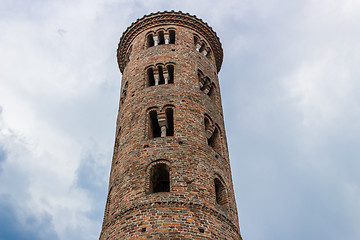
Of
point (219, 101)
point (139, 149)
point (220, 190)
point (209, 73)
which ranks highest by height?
point (209, 73)

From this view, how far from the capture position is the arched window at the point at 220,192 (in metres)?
15.1

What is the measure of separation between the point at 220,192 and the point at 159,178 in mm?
2533

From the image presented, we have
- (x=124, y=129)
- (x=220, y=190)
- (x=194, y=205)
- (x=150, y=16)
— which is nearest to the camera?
(x=194, y=205)

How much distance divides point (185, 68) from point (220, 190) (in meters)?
7.04

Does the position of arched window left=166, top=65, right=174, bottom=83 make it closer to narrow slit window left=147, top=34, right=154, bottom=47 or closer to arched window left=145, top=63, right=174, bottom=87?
arched window left=145, top=63, right=174, bottom=87

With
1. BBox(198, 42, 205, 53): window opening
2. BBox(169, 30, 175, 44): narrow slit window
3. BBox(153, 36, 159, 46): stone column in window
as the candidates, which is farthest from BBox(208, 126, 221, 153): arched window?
BBox(169, 30, 175, 44): narrow slit window

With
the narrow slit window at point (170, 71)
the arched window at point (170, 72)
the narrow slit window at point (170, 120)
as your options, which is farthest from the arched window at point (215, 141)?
the narrow slit window at point (170, 71)

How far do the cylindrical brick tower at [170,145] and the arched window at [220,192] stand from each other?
0.13ft

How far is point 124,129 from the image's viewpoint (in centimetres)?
1738

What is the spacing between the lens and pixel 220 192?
15.4 meters

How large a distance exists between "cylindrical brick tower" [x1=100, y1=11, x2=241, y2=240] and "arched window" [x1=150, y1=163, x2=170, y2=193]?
4cm

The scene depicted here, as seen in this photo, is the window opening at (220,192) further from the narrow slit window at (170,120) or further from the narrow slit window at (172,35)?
the narrow slit window at (172,35)

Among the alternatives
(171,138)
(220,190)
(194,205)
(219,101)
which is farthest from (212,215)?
(219,101)

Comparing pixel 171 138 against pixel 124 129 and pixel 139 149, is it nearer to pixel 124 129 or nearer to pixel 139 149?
pixel 139 149
